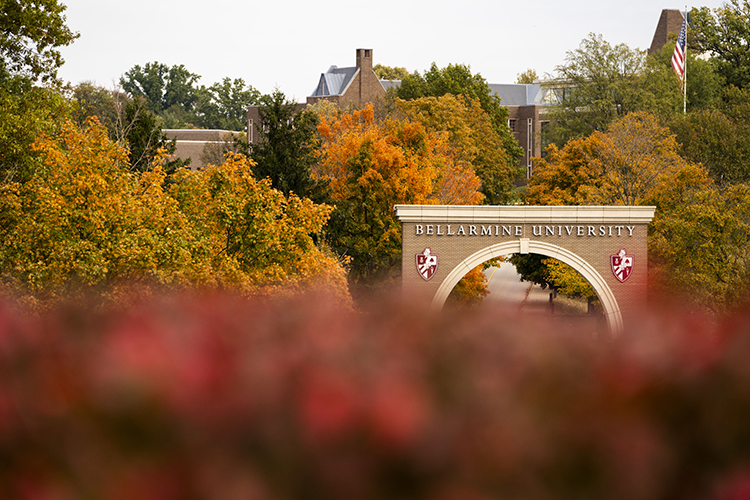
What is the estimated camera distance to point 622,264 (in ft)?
95.6

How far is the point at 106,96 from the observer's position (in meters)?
81.2

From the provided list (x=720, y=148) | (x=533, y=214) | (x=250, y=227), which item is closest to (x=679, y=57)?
(x=720, y=148)

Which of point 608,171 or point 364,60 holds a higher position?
point 364,60

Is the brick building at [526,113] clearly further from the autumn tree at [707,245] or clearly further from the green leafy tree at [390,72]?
the autumn tree at [707,245]

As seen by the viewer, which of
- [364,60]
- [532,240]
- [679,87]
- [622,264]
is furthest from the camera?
[364,60]

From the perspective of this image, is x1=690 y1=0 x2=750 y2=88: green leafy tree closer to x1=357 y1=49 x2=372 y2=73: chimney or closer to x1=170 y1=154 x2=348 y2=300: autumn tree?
x1=357 y1=49 x2=372 y2=73: chimney

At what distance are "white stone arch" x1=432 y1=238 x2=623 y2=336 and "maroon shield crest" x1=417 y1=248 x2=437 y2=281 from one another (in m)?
0.60

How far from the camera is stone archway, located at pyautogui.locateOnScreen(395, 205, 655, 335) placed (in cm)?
2869

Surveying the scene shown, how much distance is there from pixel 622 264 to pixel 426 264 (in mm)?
7412

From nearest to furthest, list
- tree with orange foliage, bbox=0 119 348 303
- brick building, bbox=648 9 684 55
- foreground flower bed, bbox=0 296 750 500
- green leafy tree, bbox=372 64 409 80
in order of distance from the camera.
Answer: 1. foreground flower bed, bbox=0 296 750 500
2. tree with orange foliage, bbox=0 119 348 303
3. brick building, bbox=648 9 684 55
4. green leafy tree, bbox=372 64 409 80

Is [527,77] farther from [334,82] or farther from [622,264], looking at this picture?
[622,264]

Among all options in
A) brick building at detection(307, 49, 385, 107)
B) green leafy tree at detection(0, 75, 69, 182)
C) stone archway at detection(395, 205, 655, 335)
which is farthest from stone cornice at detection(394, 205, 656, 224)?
brick building at detection(307, 49, 385, 107)

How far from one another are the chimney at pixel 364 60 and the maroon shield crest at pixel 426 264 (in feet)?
190

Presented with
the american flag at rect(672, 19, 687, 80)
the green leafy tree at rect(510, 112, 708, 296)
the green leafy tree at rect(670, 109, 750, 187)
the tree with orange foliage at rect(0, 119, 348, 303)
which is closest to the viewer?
the tree with orange foliage at rect(0, 119, 348, 303)
